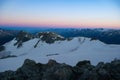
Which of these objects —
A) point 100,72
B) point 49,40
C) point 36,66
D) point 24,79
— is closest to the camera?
point 100,72

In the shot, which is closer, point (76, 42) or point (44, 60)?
point (44, 60)

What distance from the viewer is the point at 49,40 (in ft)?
433

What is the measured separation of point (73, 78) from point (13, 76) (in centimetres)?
984

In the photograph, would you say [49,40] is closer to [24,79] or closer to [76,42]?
[76,42]

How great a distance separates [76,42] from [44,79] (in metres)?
90.8

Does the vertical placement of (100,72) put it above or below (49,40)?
above

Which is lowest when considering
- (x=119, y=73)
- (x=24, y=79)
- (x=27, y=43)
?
(x=27, y=43)

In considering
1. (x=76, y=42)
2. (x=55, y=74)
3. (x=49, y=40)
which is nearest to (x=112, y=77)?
(x=55, y=74)

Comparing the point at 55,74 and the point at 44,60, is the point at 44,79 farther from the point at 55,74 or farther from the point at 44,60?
the point at 44,60

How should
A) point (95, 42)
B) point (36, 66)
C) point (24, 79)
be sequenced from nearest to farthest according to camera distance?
point (24, 79) → point (36, 66) → point (95, 42)

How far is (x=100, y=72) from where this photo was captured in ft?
95.3

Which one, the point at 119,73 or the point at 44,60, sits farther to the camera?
the point at 44,60

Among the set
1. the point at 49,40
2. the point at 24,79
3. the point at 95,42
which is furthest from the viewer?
the point at 49,40

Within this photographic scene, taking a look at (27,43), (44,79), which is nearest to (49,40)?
(27,43)
